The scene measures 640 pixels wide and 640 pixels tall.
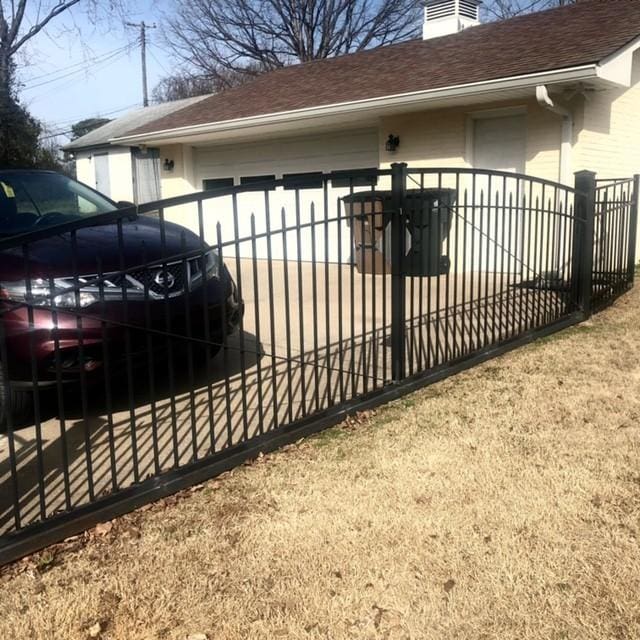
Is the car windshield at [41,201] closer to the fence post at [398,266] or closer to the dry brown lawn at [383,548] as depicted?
the fence post at [398,266]

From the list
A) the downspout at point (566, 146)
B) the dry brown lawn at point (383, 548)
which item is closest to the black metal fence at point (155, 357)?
the dry brown lawn at point (383, 548)

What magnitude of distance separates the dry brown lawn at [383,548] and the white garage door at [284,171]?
25.4 ft

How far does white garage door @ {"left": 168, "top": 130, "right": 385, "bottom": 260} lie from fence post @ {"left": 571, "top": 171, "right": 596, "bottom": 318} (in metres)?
5.04

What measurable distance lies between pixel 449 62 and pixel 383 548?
968cm

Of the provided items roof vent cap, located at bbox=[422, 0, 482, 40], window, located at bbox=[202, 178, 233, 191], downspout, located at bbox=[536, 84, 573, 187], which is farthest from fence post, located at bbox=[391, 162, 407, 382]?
roof vent cap, located at bbox=[422, 0, 482, 40]

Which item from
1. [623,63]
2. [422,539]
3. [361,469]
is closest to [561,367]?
[361,469]

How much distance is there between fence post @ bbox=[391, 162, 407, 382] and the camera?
175 inches

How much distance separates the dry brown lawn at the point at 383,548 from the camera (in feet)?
7.83

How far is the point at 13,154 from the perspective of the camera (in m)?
24.7

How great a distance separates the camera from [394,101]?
9852 mm

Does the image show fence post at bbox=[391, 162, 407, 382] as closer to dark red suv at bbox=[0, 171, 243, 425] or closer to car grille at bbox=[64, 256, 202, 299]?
dark red suv at bbox=[0, 171, 243, 425]

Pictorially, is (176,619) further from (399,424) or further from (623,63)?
(623,63)

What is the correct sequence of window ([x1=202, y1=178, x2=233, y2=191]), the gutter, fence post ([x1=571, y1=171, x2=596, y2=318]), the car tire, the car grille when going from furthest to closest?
window ([x1=202, y1=178, x2=233, y2=191]), the gutter, fence post ([x1=571, y1=171, x2=596, y2=318]), the car tire, the car grille

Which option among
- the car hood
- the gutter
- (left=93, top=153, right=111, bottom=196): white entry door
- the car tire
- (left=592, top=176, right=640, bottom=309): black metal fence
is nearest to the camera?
the car hood
